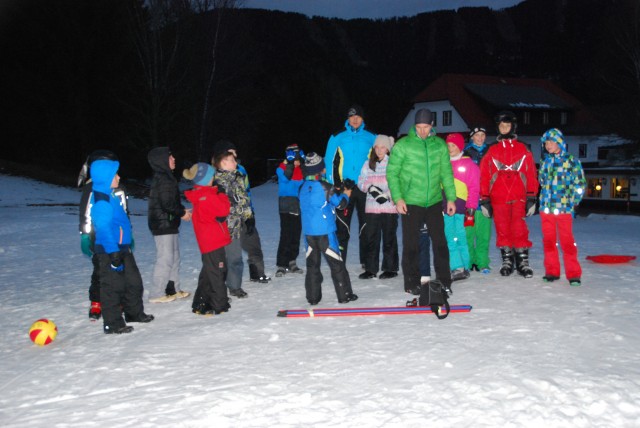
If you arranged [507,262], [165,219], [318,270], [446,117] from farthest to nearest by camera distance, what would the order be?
[446,117]
[507,262]
[165,219]
[318,270]

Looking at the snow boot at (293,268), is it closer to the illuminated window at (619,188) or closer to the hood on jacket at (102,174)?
the hood on jacket at (102,174)

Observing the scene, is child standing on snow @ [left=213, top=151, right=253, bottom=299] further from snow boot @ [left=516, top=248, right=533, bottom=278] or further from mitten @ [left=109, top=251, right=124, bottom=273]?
snow boot @ [left=516, top=248, right=533, bottom=278]

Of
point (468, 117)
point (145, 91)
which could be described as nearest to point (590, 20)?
point (468, 117)

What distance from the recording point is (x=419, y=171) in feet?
21.9

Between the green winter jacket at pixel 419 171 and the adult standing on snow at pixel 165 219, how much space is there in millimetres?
2517

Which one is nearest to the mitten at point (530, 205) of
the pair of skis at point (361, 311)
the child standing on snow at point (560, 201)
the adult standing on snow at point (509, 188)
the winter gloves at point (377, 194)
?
the adult standing on snow at point (509, 188)

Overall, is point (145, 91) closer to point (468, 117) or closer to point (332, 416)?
point (468, 117)

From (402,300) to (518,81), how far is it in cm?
5278

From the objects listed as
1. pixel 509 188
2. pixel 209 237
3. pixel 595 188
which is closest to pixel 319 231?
pixel 209 237

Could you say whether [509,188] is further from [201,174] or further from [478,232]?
[201,174]

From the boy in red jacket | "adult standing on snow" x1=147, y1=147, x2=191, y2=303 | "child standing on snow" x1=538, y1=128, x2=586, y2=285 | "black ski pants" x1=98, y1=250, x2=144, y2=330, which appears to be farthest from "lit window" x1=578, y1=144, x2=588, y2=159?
"black ski pants" x1=98, y1=250, x2=144, y2=330

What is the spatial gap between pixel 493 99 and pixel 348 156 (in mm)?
42521

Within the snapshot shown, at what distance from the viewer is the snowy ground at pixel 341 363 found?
3850mm

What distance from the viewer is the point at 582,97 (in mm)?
59562
